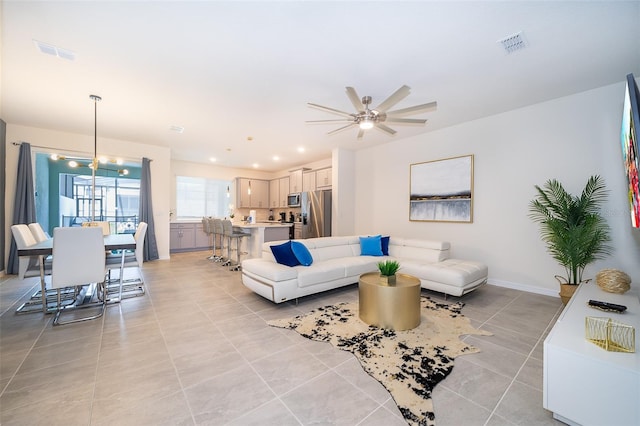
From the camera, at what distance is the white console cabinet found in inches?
50.2

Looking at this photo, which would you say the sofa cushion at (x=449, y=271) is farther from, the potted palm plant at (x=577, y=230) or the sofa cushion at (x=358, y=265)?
the potted palm plant at (x=577, y=230)

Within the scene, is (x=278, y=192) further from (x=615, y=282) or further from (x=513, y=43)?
(x=615, y=282)

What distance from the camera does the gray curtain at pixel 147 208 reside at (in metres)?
6.06

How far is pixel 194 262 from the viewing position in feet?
20.4

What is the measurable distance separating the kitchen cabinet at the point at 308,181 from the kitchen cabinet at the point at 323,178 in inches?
7.0

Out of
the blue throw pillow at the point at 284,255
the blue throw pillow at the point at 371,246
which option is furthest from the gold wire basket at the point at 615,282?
the blue throw pillow at the point at 284,255

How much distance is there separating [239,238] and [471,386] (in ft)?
16.0

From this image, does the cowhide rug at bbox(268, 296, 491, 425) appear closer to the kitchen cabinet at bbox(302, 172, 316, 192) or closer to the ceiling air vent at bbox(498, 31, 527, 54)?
the ceiling air vent at bbox(498, 31, 527, 54)

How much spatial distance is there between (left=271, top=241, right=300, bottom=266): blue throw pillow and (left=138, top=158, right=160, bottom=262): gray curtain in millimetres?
4406

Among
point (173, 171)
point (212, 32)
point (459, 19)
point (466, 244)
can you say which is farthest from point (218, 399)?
point (173, 171)

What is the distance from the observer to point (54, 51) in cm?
261

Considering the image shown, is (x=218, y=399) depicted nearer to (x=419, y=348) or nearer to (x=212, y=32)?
(x=419, y=348)

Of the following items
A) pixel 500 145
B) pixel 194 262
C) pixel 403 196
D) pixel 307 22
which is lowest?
pixel 194 262

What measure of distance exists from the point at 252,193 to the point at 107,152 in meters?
4.24
